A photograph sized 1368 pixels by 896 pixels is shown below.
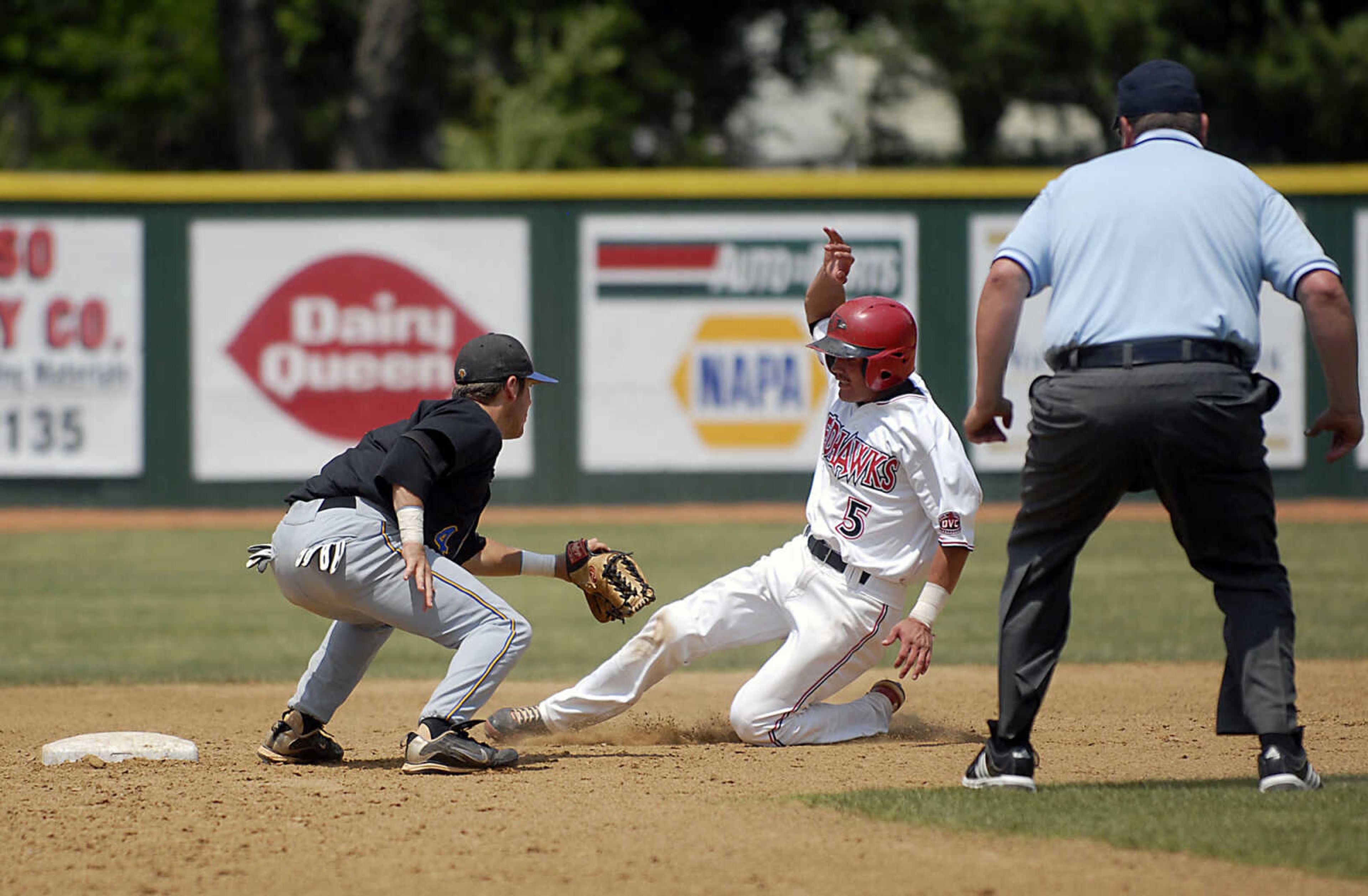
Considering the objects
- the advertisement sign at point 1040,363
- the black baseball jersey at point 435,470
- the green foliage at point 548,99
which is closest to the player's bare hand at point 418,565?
the black baseball jersey at point 435,470

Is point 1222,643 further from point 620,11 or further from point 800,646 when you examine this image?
point 620,11

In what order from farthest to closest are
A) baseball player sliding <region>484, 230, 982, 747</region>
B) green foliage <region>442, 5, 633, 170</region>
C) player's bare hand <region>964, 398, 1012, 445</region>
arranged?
green foliage <region>442, 5, 633, 170</region>, baseball player sliding <region>484, 230, 982, 747</region>, player's bare hand <region>964, 398, 1012, 445</region>

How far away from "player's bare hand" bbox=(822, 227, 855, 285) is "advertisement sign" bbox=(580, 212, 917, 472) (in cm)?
976

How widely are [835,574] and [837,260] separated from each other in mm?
1055

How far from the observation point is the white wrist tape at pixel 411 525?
463cm

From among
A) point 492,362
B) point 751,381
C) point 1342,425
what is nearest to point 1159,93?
point 1342,425

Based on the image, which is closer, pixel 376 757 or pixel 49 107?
pixel 376 757

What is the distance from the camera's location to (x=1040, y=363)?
49.1ft

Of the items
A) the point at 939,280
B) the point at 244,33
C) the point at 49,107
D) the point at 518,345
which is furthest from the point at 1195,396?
the point at 49,107

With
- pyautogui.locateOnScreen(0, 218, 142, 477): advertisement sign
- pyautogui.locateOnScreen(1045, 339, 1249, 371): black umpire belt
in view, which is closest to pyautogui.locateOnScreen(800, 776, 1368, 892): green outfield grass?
pyautogui.locateOnScreen(1045, 339, 1249, 371): black umpire belt

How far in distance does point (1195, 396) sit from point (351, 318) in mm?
12193

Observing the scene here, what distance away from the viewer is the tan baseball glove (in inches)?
206

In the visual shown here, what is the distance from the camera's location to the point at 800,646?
526 centimetres

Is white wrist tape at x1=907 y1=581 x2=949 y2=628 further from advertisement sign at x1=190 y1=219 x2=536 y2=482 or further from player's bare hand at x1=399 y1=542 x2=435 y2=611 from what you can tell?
advertisement sign at x1=190 y1=219 x2=536 y2=482
